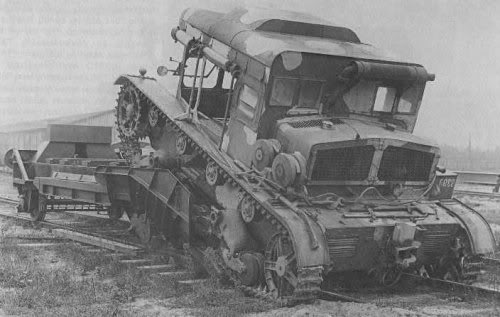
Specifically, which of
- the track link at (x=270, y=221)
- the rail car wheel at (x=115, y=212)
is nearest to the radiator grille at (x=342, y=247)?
the track link at (x=270, y=221)

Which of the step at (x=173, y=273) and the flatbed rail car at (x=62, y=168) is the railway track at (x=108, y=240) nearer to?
the step at (x=173, y=273)

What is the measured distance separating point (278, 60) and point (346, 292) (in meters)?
3.43

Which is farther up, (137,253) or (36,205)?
(137,253)

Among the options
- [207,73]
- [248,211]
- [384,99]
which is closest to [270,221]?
[248,211]

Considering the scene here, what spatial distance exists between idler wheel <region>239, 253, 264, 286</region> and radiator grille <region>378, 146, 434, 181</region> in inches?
84.5

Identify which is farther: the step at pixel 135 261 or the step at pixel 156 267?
the step at pixel 135 261

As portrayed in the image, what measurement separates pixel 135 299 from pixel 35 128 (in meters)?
35.2

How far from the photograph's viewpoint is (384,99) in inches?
440

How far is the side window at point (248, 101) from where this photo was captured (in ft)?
34.3

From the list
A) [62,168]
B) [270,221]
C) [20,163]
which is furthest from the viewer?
[20,163]

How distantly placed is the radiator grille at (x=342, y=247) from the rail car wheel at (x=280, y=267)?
0.53m

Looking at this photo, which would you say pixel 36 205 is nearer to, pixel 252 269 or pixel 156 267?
pixel 156 267

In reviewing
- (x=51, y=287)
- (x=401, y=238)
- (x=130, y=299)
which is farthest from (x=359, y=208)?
(x=51, y=287)

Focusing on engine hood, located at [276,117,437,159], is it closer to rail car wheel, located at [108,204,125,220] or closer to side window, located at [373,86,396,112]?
side window, located at [373,86,396,112]
